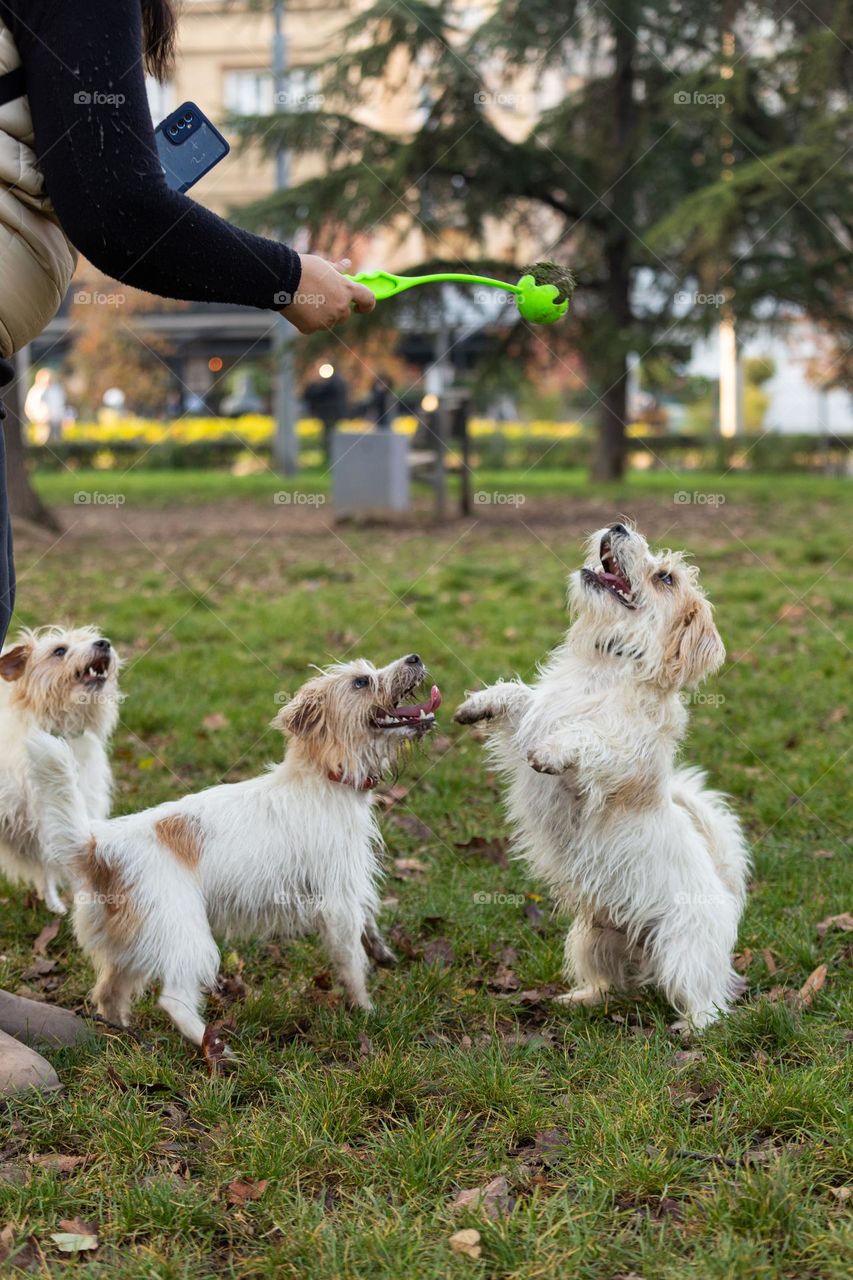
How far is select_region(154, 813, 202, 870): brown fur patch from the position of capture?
3.47 m

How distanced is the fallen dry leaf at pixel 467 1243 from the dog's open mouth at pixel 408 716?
148 cm

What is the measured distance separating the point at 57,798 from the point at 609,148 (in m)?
15.8

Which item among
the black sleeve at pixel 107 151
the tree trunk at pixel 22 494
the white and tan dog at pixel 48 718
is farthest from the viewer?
the tree trunk at pixel 22 494

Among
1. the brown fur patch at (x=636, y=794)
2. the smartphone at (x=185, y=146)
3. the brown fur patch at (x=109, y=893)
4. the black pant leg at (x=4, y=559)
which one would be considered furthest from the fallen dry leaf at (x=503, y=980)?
the smartphone at (x=185, y=146)

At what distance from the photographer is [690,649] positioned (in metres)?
3.59

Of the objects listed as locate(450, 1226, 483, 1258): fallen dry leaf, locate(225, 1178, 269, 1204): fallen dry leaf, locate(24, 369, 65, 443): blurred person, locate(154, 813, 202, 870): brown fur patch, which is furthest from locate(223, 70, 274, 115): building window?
locate(450, 1226, 483, 1258): fallen dry leaf

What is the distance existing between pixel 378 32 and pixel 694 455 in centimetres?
1284

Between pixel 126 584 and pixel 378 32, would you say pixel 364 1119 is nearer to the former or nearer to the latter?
pixel 126 584

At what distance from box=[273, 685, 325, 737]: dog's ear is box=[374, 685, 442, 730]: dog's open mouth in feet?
0.55

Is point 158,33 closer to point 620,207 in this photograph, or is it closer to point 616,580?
point 616,580

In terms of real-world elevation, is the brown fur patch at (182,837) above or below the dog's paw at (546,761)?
below

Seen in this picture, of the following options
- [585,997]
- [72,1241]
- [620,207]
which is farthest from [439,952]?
[620,207]

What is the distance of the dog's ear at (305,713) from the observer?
12.0 ft

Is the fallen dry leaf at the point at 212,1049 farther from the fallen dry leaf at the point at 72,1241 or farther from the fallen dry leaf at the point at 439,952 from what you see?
the fallen dry leaf at the point at 439,952
